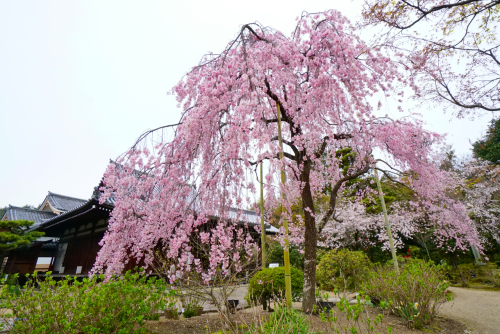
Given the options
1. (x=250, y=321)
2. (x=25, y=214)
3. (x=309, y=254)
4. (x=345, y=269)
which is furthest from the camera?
(x=25, y=214)

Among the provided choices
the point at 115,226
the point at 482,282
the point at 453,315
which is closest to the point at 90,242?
the point at 115,226

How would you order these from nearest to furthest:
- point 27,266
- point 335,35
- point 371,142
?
point 335,35, point 371,142, point 27,266

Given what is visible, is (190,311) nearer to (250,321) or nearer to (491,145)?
(250,321)

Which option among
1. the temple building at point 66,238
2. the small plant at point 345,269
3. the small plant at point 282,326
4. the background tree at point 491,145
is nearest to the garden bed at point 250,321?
the small plant at point 282,326

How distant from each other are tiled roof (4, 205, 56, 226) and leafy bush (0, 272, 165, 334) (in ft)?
56.6

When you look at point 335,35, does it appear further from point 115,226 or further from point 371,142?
point 115,226

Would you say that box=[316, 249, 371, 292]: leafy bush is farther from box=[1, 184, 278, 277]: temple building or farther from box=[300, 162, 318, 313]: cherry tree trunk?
box=[1, 184, 278, 277]: temple building

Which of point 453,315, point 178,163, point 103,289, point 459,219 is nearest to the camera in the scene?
point 103,289

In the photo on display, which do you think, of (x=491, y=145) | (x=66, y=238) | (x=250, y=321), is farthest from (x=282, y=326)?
(x=491, y=145)

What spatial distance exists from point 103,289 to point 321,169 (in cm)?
591

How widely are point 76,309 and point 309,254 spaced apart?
451 cm

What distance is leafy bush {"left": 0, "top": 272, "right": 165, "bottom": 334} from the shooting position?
345 cm

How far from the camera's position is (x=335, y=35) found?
473cm

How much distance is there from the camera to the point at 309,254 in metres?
5.73
